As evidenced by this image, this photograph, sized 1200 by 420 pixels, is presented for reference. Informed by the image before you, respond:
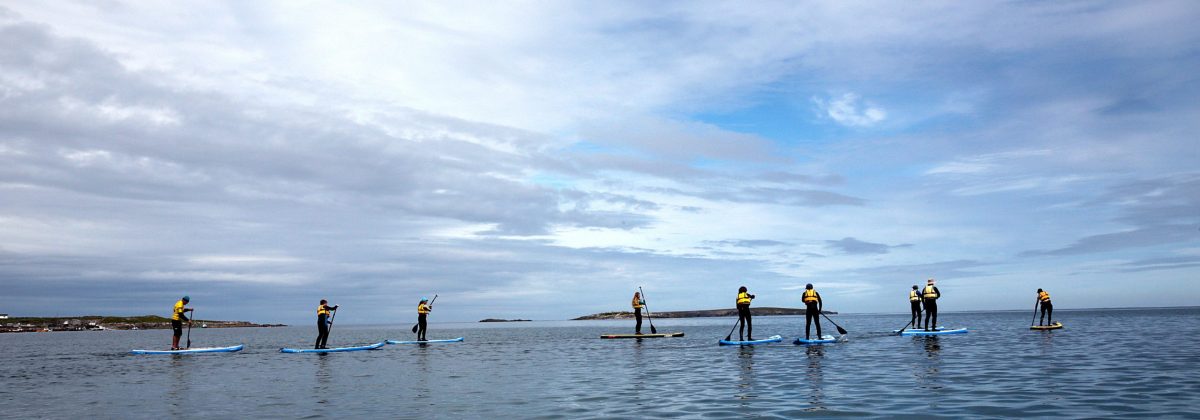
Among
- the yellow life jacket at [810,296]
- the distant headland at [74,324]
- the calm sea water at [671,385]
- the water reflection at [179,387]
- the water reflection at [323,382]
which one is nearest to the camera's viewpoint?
the calm sea water at [671,385]

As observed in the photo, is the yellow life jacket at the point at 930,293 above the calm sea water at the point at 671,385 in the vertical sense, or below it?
above

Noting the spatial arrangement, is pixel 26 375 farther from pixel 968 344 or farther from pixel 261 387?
pixel 968 344

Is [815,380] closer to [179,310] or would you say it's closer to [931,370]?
[931,370]

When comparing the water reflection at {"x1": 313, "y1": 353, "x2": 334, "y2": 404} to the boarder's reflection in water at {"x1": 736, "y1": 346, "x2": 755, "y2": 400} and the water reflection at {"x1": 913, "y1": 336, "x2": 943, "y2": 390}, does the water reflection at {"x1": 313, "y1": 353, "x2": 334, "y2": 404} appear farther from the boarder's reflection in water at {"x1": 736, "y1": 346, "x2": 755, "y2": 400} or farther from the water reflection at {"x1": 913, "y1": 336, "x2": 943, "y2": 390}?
the water reflection at {"x1": 913, "y1": 336, "x2": 943, "y2": 390}

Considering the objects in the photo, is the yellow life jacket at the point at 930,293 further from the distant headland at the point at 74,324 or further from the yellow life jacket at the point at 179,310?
the distant headland at the point at 74,324

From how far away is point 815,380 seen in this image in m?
18.9

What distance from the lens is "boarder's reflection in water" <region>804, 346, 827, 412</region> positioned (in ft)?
48.2

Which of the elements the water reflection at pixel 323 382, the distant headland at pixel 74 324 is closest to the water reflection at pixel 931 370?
the water reflection at pixel 323 382

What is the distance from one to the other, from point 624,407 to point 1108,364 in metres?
15.1

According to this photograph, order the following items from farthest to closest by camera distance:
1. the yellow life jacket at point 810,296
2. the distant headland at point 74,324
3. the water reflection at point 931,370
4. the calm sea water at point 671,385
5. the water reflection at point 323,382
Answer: the distant headland at point 74,324 → the yellow life jacket at point 810,296 → the water reflection at point 323,382 → the water reflection at point 931,370 → the calm sea water at point 671,385

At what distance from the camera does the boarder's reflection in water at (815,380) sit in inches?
578

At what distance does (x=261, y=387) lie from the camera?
20859mm

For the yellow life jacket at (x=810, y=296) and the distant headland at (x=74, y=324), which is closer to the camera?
the yellow life jacket at (x=810, y=296)

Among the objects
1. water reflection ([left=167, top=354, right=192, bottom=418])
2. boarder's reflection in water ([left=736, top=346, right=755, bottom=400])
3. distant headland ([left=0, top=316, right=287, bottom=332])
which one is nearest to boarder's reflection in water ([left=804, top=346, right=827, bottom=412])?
boarder's reflection in water ([left=736, top=346, right=755, bottom=400])
